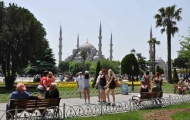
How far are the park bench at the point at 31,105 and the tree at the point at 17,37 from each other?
619 inches

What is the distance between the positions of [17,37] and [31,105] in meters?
16.7

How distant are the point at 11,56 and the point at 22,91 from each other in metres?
17.1

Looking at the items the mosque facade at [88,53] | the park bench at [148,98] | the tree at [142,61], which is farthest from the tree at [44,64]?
the mosque facade at [88,53]

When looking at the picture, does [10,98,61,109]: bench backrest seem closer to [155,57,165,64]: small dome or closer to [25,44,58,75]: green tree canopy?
[25,44,58,75]: green tree canopy

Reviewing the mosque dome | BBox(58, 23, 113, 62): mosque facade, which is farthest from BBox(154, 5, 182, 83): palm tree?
the mosque dome

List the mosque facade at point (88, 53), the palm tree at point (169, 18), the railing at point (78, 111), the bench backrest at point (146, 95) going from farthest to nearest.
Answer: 1. the mosque facade at point (88, 53)
2. the palm tree at point (169, 18)
3. the bench backrest at point (146, 95)
4. the railing at point (78, 111)

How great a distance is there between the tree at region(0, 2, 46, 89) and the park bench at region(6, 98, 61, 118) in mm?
15716

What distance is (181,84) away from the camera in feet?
55.0

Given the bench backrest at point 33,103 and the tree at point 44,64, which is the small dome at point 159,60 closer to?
the tree at point 44,64

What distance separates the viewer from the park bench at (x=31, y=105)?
6.72 m

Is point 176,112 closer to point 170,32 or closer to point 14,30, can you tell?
point 14,30

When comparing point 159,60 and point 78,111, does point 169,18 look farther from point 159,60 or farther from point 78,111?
point 159,60

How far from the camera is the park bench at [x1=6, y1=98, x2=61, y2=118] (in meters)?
6.72

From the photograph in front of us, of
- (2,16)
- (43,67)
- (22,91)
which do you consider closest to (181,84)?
(22,91)
